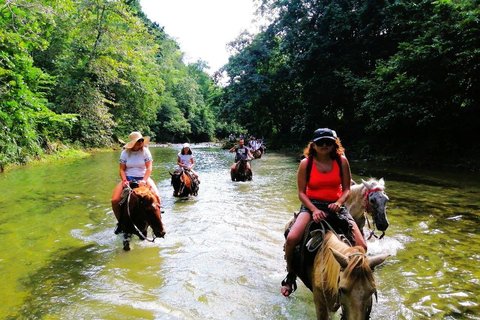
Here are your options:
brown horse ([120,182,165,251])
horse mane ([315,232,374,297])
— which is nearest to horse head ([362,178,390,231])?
horse mane ([315,232,374,297])

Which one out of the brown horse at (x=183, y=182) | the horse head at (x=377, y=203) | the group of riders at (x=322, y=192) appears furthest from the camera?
the brown horse at (x=183, y=182)

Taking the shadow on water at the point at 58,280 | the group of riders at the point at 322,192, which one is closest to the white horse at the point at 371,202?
the group of riders at the point at 322,192

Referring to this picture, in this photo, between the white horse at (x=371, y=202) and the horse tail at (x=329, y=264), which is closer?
A: the horse tail at (x=329, y=264)

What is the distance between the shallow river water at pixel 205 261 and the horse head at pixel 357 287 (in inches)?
64.2

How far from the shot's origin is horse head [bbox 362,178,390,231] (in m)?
4.97

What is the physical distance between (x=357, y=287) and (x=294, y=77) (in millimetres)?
31175

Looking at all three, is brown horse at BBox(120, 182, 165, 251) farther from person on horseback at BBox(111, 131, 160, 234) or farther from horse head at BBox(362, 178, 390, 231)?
horse head at BBox(362, 178, 390, 231)

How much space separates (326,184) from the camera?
12.8 feet

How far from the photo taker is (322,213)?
358 centimetres

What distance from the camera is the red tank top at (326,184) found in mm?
3910

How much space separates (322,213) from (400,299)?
1934 mm

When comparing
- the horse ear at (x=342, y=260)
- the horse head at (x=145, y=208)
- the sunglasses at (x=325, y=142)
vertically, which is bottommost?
the horse head at (x=145, y=208)

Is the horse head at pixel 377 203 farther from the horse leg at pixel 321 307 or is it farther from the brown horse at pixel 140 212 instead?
the brown horse at pixel 140 212

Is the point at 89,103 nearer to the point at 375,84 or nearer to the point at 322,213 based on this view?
the point at 375,84
